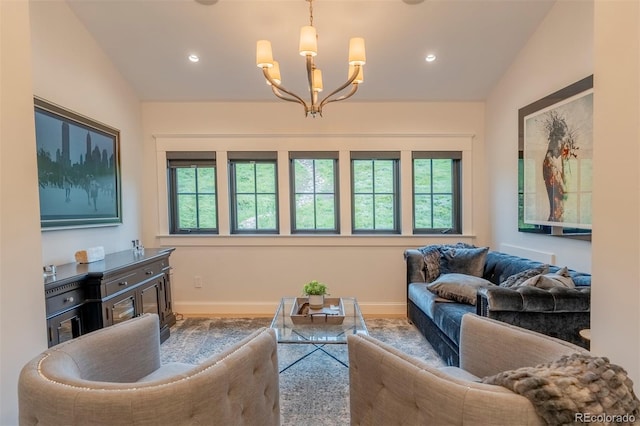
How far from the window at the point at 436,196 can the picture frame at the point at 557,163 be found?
32.5 inches

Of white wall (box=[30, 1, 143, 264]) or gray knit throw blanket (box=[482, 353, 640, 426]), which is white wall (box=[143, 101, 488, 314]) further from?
gray knit throw blanket (box=[482, 353, 640, 426])

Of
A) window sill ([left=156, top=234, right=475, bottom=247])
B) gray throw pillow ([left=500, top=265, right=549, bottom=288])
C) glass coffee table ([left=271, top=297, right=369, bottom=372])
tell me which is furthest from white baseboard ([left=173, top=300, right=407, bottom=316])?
gray throw pillow ([left=500, top=265, right=549, bottom=288])

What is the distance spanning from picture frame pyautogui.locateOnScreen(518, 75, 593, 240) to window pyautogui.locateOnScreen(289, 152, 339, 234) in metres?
2.03

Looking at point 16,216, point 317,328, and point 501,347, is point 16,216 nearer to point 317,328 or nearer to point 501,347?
point 317,328

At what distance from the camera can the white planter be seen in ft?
8.38

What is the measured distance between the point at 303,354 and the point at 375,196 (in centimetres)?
206

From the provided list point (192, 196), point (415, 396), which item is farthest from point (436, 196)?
point (415, 396)

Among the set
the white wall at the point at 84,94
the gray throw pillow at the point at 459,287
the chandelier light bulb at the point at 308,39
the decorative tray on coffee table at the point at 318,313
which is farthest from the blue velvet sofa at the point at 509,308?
the white wall at the point at 84,94

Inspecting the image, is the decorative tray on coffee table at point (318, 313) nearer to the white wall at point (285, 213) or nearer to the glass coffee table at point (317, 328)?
the glass coffee table at point (317, 328)

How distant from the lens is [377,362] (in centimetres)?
115

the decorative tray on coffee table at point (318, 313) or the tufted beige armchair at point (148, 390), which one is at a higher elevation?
the tufted beige armchair at point (148, 390)

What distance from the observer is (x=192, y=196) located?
3.92m

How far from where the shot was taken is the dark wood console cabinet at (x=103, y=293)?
198 centimetres

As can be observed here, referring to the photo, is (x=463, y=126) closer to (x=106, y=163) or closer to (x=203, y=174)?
(x=203, y=174)
